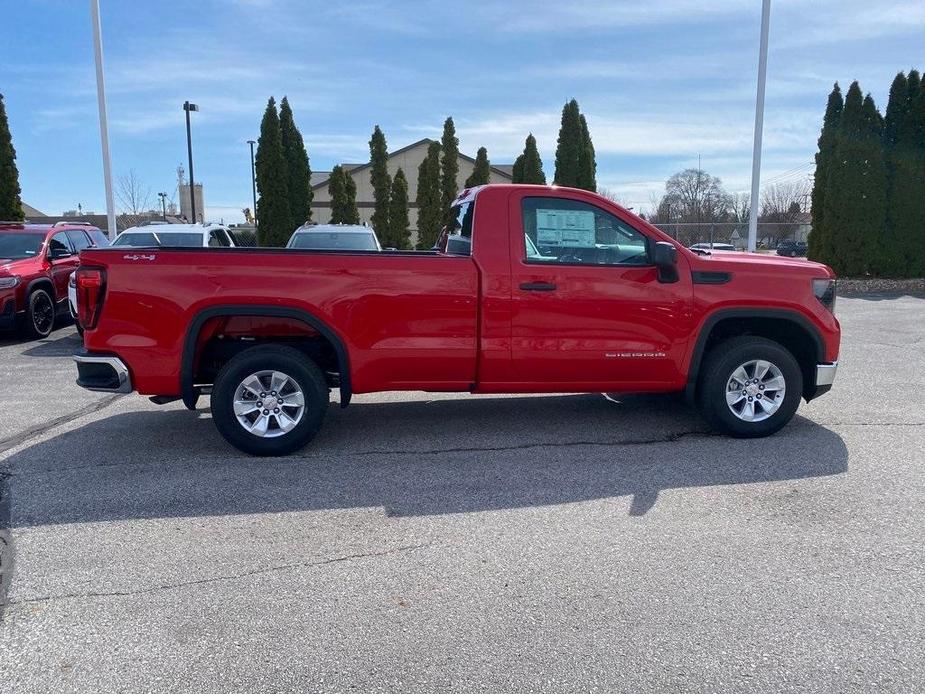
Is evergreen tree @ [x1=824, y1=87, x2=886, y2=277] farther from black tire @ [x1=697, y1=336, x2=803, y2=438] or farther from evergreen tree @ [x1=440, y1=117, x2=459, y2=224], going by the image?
black tire @ [x1=697, y1=336, x2=803, y2=438]

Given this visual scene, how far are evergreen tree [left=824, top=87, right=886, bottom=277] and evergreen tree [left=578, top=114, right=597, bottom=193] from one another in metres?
7.61

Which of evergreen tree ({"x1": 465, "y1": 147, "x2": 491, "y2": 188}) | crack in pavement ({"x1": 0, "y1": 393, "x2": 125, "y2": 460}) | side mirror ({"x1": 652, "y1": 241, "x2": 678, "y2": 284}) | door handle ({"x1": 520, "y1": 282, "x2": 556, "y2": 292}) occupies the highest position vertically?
evergreen tree ({"x1": 465, "y1": 147, "x2": 491, "y2": 188})

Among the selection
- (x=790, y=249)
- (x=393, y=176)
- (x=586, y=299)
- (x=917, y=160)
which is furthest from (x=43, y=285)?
(x=790, y=249)

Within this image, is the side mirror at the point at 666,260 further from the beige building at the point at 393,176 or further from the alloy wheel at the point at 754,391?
the beige building at the point at 393,176

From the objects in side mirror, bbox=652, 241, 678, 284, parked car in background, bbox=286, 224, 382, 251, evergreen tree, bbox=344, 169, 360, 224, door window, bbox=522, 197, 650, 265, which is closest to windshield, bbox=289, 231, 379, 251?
parked car in background, bbox=286, 224, 382, 251

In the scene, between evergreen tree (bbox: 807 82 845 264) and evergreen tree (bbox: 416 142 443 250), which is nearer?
evergreen tree (bbox: 807 82 845 264)

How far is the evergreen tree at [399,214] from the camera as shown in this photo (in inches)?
1115

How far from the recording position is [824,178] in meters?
20.8

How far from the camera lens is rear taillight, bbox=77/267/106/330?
5.26 m

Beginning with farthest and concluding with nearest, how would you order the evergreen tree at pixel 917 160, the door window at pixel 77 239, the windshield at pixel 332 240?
the evergreen tree at pixel 917 160
the door window at pixel 77 239
the windshield at pixel 332 240

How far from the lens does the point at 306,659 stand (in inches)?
117

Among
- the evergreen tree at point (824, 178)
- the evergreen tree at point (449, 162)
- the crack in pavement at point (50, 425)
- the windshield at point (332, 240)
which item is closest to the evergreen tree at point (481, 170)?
the evergreen tree at point (449, 162)

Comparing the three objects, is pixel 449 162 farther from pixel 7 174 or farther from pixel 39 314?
pixel 39 314

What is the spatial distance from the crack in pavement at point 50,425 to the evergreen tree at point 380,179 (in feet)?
70.5
